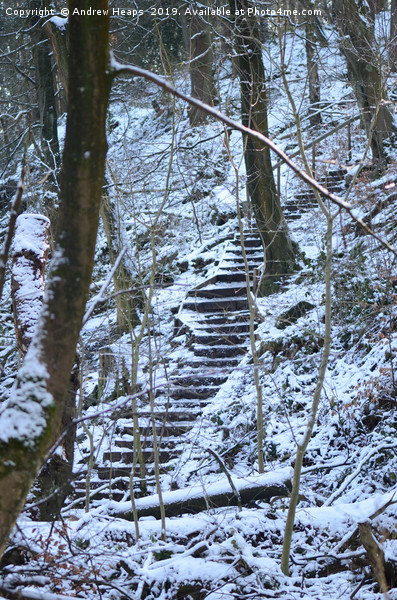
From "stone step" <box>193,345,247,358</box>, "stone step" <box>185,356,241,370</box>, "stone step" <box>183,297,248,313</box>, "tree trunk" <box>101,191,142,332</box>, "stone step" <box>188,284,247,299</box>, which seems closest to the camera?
"tree trunk" <box>101,191,142,332</box>

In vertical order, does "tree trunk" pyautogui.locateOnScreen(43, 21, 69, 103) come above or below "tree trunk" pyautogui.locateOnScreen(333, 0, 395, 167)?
above

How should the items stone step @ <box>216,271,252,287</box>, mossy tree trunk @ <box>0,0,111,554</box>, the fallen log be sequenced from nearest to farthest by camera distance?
1. mossy tree trunk @ <box>0,0,111,554</box>
2. the fallen log
3. stone step @ <box>216,271,252,287</box>

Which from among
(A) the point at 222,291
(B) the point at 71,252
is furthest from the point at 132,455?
(B) the point at 71,252

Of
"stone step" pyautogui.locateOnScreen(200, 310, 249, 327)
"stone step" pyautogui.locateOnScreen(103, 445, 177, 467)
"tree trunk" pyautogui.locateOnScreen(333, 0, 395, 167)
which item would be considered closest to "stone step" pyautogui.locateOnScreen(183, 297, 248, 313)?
"stone step" pyautogui.locateOnScreen(200, 310, 249, 327)

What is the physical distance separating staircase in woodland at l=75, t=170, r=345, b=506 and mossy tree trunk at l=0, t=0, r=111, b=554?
4.25m

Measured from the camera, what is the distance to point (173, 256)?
42.4 ft

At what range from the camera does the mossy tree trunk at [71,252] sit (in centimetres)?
161

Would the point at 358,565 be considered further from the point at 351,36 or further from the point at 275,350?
the point at 351,36

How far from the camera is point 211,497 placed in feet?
15.7

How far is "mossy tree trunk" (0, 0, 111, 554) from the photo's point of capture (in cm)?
161

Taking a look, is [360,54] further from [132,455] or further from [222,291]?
[132,455]

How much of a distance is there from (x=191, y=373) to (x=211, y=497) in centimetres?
333

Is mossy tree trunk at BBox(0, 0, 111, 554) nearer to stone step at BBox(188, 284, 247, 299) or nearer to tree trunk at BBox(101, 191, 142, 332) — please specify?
tree trunk at BBox(101, 191, 142, 332)

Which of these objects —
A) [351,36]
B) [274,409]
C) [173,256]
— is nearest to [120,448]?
[274,409]
